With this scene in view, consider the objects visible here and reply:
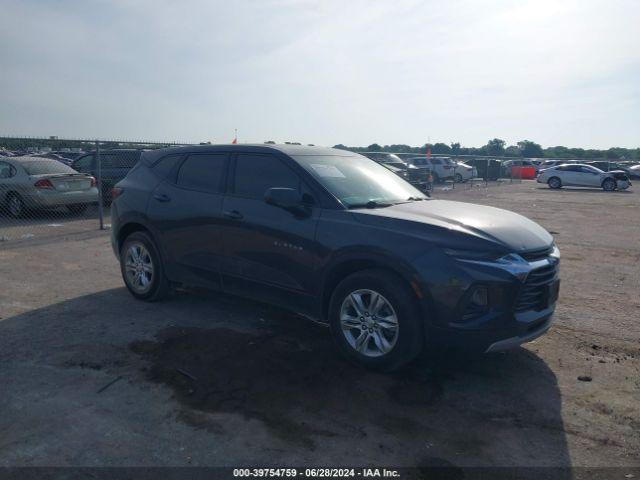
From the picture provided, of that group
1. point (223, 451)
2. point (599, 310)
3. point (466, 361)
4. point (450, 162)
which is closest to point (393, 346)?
point (466, 361)

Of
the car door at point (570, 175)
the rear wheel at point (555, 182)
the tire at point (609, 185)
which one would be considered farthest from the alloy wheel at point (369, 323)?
the car door at point (570, 175)

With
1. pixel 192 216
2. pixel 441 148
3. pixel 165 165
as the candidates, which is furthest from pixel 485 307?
pixel 441 148

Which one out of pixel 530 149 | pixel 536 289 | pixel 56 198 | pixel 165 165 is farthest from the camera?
pixel 530 149

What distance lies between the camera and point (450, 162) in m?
33.6

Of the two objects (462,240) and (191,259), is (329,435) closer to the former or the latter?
(462,240)

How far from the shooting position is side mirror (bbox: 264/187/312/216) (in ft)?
15.8

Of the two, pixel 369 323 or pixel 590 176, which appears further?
pixel 590 176

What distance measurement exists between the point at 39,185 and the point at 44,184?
107mm

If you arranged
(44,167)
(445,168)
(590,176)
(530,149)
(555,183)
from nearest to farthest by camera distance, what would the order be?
(44,167) → (590,176) → (555,183) → (445,168) → (530,149)

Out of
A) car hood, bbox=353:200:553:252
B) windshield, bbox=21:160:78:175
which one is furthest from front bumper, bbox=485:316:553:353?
windshield, bbox=21:160:78:175

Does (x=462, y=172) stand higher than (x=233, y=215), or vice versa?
(x=462, y=172)

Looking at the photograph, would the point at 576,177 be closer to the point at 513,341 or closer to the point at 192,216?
the point at 192,216

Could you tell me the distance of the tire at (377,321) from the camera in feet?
A: 14.2

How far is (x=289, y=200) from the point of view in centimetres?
482
